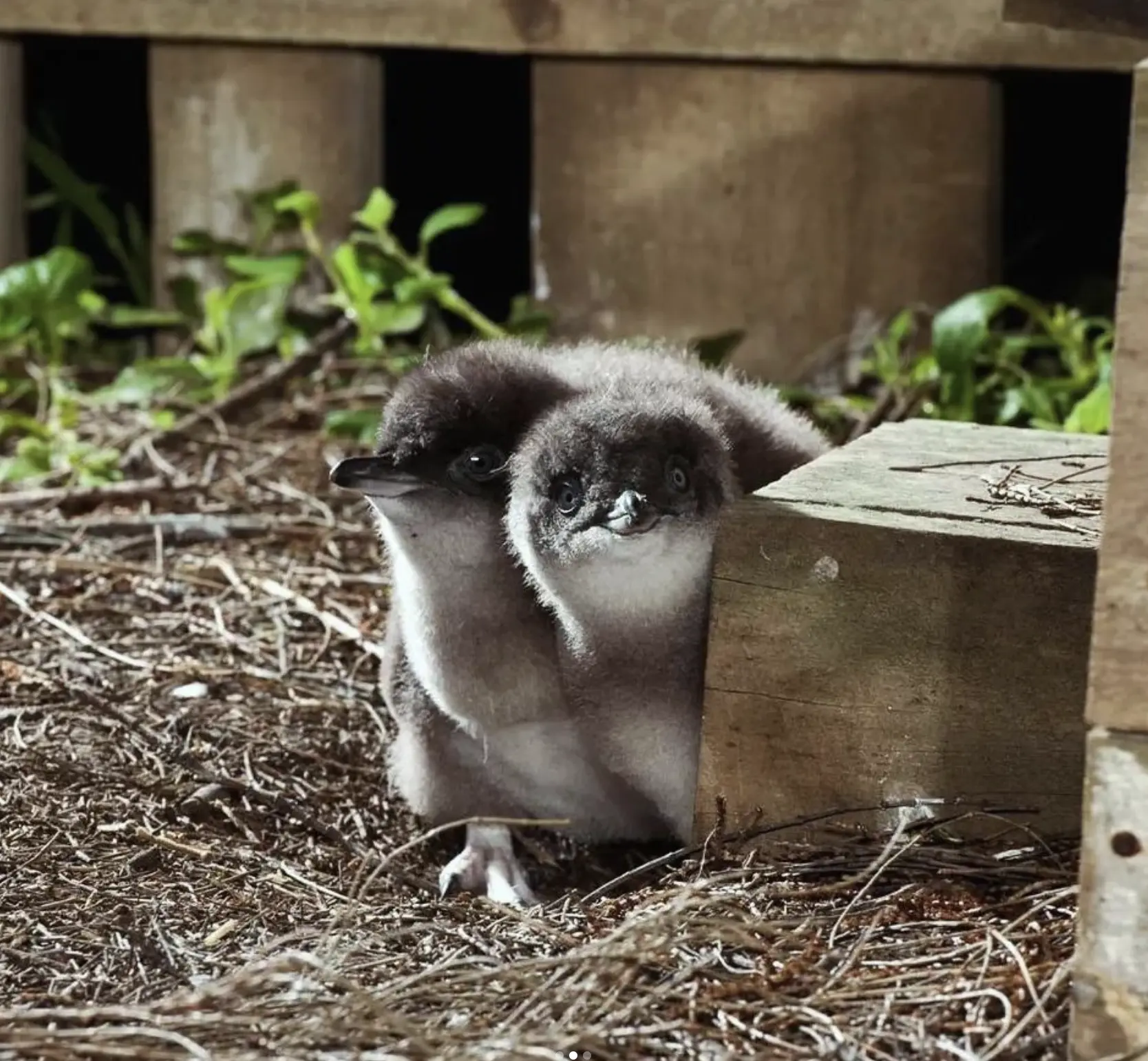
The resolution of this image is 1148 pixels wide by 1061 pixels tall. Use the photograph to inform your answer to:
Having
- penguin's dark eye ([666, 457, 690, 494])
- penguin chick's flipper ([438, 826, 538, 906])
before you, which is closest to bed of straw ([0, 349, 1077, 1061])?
penguin chick's flipper ([438, 826, 538, 906])

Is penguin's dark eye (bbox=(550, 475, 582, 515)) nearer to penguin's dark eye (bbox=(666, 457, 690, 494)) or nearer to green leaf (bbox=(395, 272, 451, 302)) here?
penguin's dark eye (bbox=(666, 457, 690, 494))

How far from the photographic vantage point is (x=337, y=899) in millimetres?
2742

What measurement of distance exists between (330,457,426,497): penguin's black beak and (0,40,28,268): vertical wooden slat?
2884mm

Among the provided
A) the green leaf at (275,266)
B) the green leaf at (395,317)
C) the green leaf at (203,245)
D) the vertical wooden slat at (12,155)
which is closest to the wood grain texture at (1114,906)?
Result: the green leaf at (395,317)

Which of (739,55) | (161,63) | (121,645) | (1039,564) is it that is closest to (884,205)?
(739,55)

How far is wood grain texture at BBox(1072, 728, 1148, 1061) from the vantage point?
2.06 metres

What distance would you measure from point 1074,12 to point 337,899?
1.60 m

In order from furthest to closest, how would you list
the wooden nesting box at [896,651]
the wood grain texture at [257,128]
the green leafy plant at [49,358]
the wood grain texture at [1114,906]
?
the wood grain texture at [257,128] → the green leafy plant at [49,358] → the wooden nesting box at [896,651] → the wood grain texture at [1114,906]

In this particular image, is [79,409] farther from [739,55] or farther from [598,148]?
[739,55]

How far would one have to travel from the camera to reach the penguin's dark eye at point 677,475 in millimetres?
2814

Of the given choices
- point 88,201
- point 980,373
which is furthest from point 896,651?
point 88,201

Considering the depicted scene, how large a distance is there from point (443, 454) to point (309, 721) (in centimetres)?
70

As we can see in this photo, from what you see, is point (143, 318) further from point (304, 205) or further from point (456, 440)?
point (456, 440)

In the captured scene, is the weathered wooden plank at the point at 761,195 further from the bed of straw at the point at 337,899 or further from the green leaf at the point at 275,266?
the bed of straw at the point at 337,899
